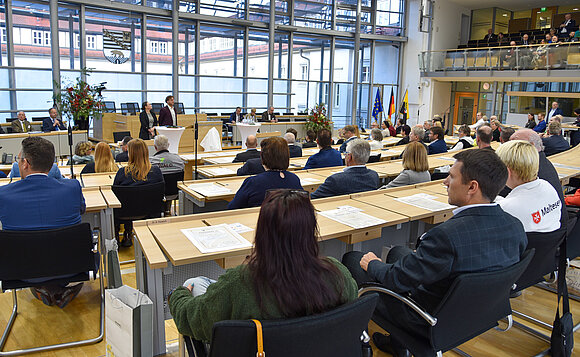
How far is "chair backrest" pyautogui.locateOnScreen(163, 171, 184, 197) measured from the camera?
5.20 metres

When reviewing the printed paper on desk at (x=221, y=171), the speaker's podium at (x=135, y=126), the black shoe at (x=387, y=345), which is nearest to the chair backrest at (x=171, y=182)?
the printed paper on desk at (x=221, y=171)

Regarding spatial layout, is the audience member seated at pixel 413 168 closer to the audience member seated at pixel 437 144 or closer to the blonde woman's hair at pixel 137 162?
the blonde woman's hair at pixel 137 162

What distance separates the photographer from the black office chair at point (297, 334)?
131 cm

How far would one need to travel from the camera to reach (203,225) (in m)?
2.74

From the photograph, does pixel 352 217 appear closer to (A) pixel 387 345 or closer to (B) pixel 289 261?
(A) pixel 387 345

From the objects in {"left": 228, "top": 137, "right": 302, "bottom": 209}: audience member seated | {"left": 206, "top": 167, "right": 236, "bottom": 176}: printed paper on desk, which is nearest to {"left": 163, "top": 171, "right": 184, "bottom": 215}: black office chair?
{"left": 206, "top": 167, "right": 236, "bottom": 176}: printed paper on desk

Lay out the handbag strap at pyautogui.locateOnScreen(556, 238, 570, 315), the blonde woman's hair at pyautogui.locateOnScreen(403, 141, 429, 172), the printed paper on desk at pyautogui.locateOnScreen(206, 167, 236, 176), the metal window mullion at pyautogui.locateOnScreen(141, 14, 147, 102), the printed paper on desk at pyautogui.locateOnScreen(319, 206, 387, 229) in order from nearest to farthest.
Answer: the handbag strap at pyautogui.locateOnScreen(556, 238, 570, 315) < the printed paper on desk at pyautogui.locateOnScreen(319, 206, 387, 229) < the blonde woman's hair at pyautogui.locateOnScreen(403, 141, 429, 172) < the printed paper on desk at pyautogui.locateOnScreen(206, 167, 236, 176) < the metal window mullion at pyautogui.locateOnScreen(141, 14, 147, 102)

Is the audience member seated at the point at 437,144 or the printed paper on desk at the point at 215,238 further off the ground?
the audience member seated at the point at 437,144

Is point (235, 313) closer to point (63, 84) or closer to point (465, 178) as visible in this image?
point (465, 178)

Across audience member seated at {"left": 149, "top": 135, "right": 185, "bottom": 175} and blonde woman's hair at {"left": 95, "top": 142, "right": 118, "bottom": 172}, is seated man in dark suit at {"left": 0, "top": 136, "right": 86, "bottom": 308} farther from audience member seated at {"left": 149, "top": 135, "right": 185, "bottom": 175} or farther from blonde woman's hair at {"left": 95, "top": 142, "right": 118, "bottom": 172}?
audience member seated at {"left": 149, "top": 135, "right": 185, "bottom": 175}

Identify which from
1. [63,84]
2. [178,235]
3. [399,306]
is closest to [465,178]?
[399,306]

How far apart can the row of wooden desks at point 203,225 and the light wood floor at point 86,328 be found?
447mm

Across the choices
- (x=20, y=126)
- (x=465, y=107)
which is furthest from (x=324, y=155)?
(x=465, y=107)

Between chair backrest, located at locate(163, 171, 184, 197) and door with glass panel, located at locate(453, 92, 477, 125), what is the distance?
17463 mm
